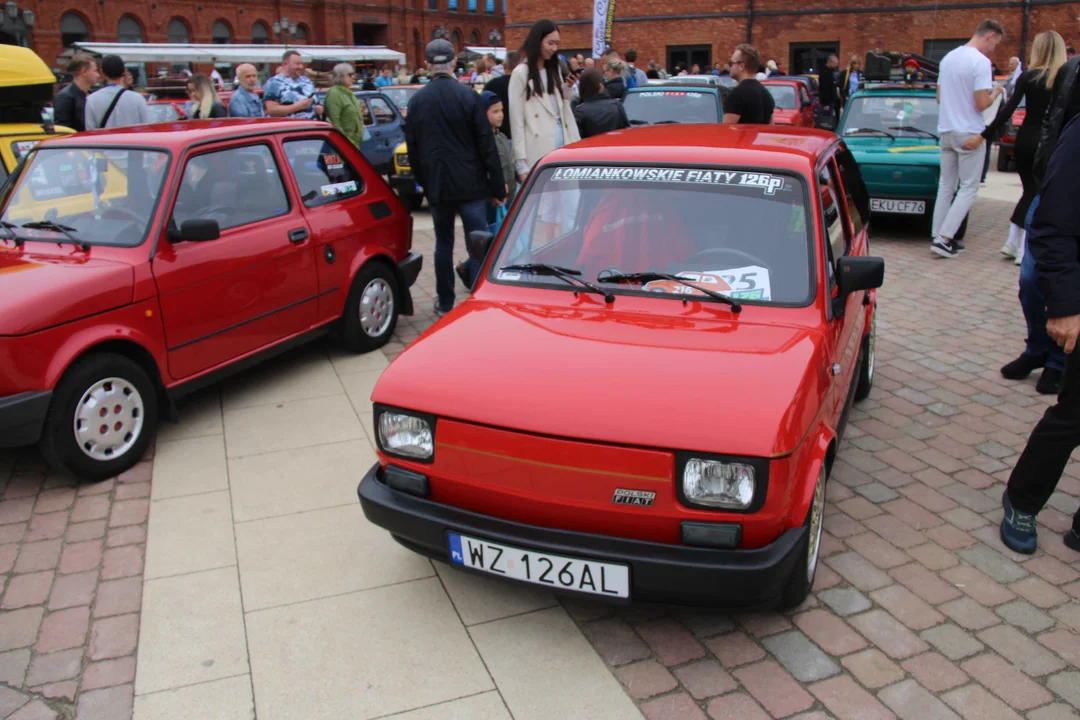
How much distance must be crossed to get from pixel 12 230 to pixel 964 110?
818 centimetres

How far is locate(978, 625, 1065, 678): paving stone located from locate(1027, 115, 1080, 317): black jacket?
1.23m

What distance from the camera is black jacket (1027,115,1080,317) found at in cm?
335

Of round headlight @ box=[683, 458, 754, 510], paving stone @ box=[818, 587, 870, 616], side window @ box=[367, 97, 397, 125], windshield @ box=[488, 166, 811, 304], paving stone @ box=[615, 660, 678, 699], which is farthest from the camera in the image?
side window @ box=[367, 97, 397, 125]

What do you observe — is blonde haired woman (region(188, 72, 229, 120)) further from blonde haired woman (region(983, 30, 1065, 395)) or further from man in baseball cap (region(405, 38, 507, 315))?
blonde haired woman (region(983, 30, 1065, 395))

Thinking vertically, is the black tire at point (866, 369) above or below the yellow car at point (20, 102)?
below

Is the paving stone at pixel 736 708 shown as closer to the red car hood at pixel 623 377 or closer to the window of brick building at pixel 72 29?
the red car hood at pixel 623 377

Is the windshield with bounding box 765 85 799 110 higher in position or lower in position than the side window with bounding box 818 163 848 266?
higher

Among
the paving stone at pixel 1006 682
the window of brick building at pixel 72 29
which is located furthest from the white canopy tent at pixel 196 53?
the paving stone at pixel 1006 682

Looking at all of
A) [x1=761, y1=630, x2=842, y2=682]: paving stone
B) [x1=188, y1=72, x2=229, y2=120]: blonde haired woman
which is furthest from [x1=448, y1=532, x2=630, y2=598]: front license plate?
[x1=188, y1=72, x2=229, y2=120]: blonde haired woman

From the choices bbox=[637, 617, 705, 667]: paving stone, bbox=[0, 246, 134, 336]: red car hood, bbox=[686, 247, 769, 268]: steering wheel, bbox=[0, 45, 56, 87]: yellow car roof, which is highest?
bbox=[0, 45, 56, 87]: yellow car roof

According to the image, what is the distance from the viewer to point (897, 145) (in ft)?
33.4

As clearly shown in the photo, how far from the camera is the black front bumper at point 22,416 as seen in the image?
4148 mm

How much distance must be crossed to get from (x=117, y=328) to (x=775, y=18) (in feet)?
106

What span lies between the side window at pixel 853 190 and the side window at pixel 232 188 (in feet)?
11.4
